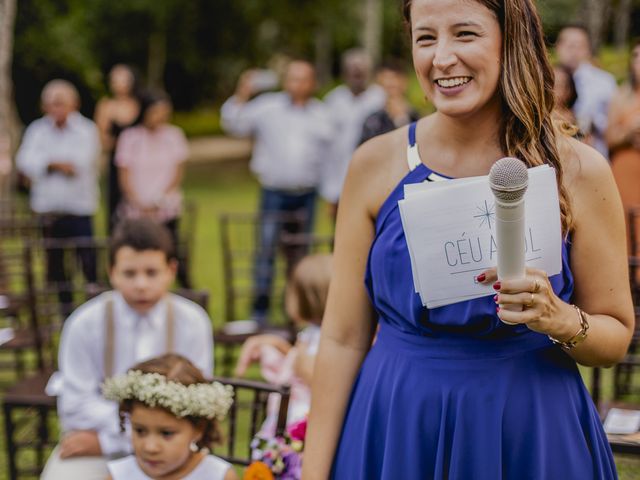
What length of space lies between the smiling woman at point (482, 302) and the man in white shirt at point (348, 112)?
6.78 m

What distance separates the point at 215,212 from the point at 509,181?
15179 mm

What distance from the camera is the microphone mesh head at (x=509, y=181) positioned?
1513 mm

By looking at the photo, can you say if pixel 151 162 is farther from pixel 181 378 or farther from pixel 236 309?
pixel 181 378

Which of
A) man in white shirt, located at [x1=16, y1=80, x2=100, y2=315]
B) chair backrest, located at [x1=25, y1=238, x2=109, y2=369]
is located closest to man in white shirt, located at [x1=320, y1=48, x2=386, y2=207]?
man in white shirt, located at [x1=16, y1=80, x2=100, y2=315]

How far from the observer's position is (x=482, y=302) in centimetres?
191

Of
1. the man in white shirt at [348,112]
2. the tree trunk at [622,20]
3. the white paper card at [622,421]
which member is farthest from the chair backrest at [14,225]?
the tree trunk at [622,20]

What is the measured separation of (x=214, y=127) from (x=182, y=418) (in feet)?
87.6

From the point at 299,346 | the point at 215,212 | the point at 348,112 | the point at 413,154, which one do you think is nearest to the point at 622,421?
the point at 299,346

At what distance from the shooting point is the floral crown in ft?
10.2

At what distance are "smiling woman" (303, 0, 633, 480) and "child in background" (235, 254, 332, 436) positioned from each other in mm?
1843

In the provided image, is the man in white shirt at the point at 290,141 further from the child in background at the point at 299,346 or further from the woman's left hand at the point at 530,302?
the woman's left hand at the point at 530,302

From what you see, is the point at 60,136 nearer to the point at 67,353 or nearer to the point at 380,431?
the point at 67,353

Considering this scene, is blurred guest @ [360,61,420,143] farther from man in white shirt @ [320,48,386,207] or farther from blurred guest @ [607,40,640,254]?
blurred guest @ [607,40,640,254]

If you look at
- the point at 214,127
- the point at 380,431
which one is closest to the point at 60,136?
the point at 380,431
